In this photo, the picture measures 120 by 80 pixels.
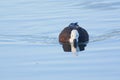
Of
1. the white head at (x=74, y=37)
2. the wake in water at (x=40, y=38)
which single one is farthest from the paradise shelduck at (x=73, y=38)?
the wake in water at (x=40, y=38)

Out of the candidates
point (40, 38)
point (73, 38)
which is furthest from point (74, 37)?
point (40, 38)

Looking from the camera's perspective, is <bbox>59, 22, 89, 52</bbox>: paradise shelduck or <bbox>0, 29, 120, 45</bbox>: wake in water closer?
<bbox>59, 22, 89, 52</bbox>: paradise shelduck

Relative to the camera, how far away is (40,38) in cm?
2053

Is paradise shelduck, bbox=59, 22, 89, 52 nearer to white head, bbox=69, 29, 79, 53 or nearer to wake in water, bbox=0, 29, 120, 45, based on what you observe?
white head, bbox=69, 29, 79, 53

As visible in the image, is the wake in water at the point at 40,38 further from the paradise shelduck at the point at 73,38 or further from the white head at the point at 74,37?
the white head at the point at 74,37

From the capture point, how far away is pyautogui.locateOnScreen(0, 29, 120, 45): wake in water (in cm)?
2002

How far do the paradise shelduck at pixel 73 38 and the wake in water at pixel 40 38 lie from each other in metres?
0.23

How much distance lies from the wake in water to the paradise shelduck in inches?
9.2

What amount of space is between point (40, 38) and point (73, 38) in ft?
4.41

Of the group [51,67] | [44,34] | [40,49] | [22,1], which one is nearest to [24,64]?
[51,67]

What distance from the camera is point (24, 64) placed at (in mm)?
16766

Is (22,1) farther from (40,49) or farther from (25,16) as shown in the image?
(40,49)

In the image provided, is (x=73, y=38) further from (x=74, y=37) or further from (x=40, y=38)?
(x=40, y=38)

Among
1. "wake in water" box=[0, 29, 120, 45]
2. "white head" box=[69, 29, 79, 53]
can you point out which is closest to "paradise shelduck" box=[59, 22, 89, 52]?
"white head" box=[69, 29, 79, 53]
